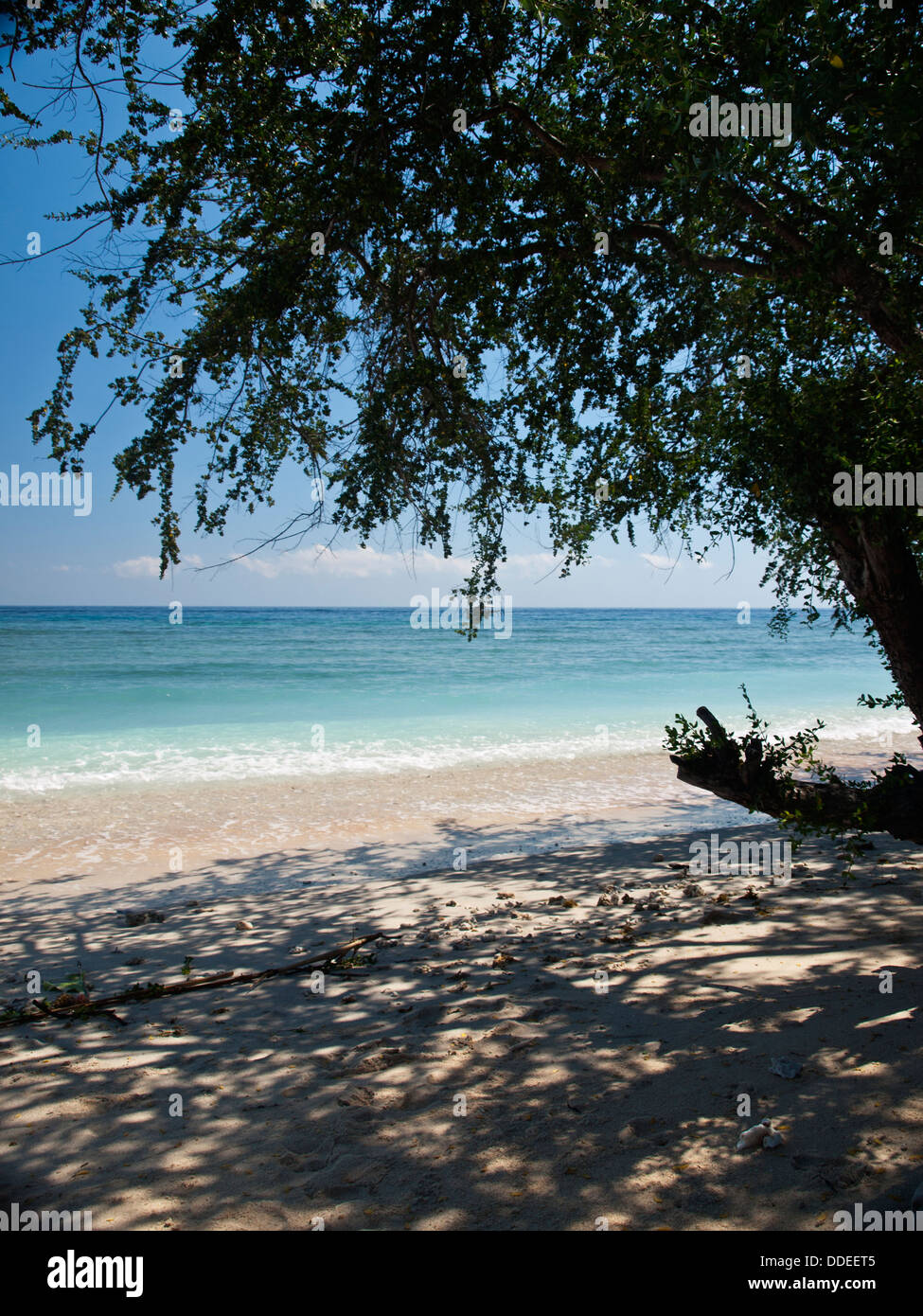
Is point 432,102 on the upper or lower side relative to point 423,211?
upper

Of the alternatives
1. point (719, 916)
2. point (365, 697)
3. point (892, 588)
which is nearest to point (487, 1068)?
point (719, 916)

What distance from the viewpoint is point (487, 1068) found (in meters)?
3.79

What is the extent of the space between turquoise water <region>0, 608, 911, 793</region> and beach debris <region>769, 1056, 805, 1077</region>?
10496mm

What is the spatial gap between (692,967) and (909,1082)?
1667 millimetres

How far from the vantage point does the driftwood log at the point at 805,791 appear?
4242mm

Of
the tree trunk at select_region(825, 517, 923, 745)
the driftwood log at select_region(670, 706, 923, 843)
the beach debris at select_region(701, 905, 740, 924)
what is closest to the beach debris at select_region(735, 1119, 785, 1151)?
the driftwood log at select_region(670, 706, 923, 843)

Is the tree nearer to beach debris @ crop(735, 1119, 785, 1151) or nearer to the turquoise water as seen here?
beach debris @ crop(735, 1119, 785, 1151)

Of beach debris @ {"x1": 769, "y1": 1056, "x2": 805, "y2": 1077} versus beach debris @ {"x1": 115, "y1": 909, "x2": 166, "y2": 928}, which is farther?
beach debris @ {"x1": 115, "y1": 909, "x2": 166, "y2": 928}

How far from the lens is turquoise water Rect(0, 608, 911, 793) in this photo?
15141mm

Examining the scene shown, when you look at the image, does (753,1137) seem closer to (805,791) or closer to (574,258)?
(805,791)

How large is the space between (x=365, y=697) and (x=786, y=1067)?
2140 centimetres

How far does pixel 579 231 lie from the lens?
5.55 m
